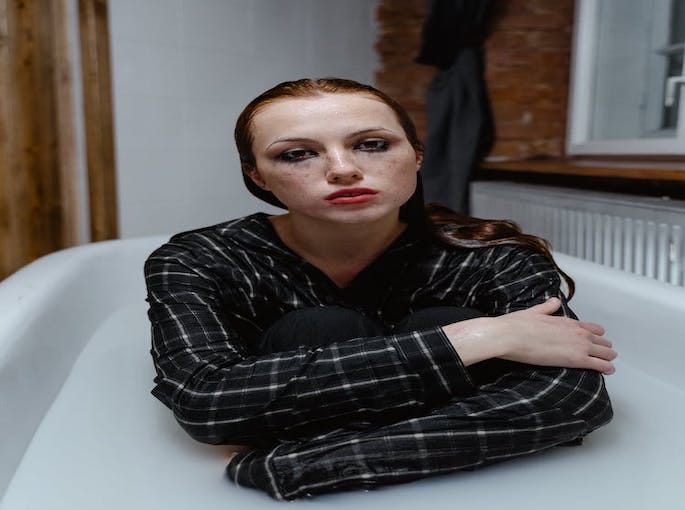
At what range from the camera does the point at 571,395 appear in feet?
2.67

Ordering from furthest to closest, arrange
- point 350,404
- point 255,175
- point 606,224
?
point 606,224
point 255,175
point 350,404

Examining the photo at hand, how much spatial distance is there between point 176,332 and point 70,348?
1.93ft

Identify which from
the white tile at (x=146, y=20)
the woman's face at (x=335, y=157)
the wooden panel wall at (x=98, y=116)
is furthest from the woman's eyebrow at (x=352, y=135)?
the white tile at (x=146, y=20)

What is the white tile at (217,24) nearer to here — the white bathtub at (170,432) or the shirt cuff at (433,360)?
the white bathtub at (170,432)

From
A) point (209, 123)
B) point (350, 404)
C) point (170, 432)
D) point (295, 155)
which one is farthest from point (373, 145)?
point (209, 123)

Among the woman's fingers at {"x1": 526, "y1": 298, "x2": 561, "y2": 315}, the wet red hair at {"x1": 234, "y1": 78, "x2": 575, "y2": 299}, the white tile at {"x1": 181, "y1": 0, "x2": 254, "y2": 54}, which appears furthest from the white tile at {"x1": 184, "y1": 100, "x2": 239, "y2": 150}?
the woman's fingers at {"x1": 526, "y1": 298, "x2": 561, "y2": 315}

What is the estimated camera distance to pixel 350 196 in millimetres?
891

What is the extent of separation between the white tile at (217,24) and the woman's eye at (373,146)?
1672mm

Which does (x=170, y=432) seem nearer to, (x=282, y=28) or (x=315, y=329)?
(x=315, y=329)

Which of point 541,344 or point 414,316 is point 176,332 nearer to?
point 414,316

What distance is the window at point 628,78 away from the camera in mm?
1960

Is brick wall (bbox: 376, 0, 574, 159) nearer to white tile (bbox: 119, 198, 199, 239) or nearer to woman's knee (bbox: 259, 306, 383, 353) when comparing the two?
white tile (bbox: 119, 198, 199, 239)

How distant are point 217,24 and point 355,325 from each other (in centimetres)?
187

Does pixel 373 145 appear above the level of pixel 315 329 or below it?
above
